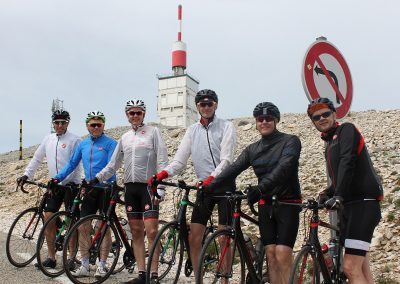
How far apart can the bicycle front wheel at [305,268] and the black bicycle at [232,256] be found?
852 millimetres

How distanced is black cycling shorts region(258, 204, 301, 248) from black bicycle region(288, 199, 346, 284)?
1.17 feet

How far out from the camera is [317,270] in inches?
159

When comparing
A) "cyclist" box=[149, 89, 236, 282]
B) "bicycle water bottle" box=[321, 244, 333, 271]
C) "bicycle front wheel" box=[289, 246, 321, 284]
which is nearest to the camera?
"bicycle front wheel" box=[289, 246, 321, 284]

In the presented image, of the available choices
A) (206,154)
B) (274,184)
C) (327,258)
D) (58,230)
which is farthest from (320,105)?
(58,230)

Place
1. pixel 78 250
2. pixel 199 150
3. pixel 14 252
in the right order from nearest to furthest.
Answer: pixel 199 150, pixel 78 250, pixel 14 252

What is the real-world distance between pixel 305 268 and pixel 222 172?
142cm

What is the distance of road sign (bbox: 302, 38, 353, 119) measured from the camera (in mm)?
4660

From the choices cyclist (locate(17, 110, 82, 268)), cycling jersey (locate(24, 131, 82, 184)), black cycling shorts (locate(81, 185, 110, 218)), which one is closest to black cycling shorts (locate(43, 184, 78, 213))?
cyclist (locate(17, 110, 82, 268))

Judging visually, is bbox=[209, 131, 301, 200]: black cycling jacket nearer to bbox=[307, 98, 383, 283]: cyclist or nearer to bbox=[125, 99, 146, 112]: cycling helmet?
bbox=[307, 98, 383, 283]: cyclist

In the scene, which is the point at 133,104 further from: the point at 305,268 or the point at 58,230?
the point at 305,268

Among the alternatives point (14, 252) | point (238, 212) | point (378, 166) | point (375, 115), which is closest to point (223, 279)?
point (238, 212)

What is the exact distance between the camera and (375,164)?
37.4ft

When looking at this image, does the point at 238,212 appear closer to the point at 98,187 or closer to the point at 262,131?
the point at 262,131

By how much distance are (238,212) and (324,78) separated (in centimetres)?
172
